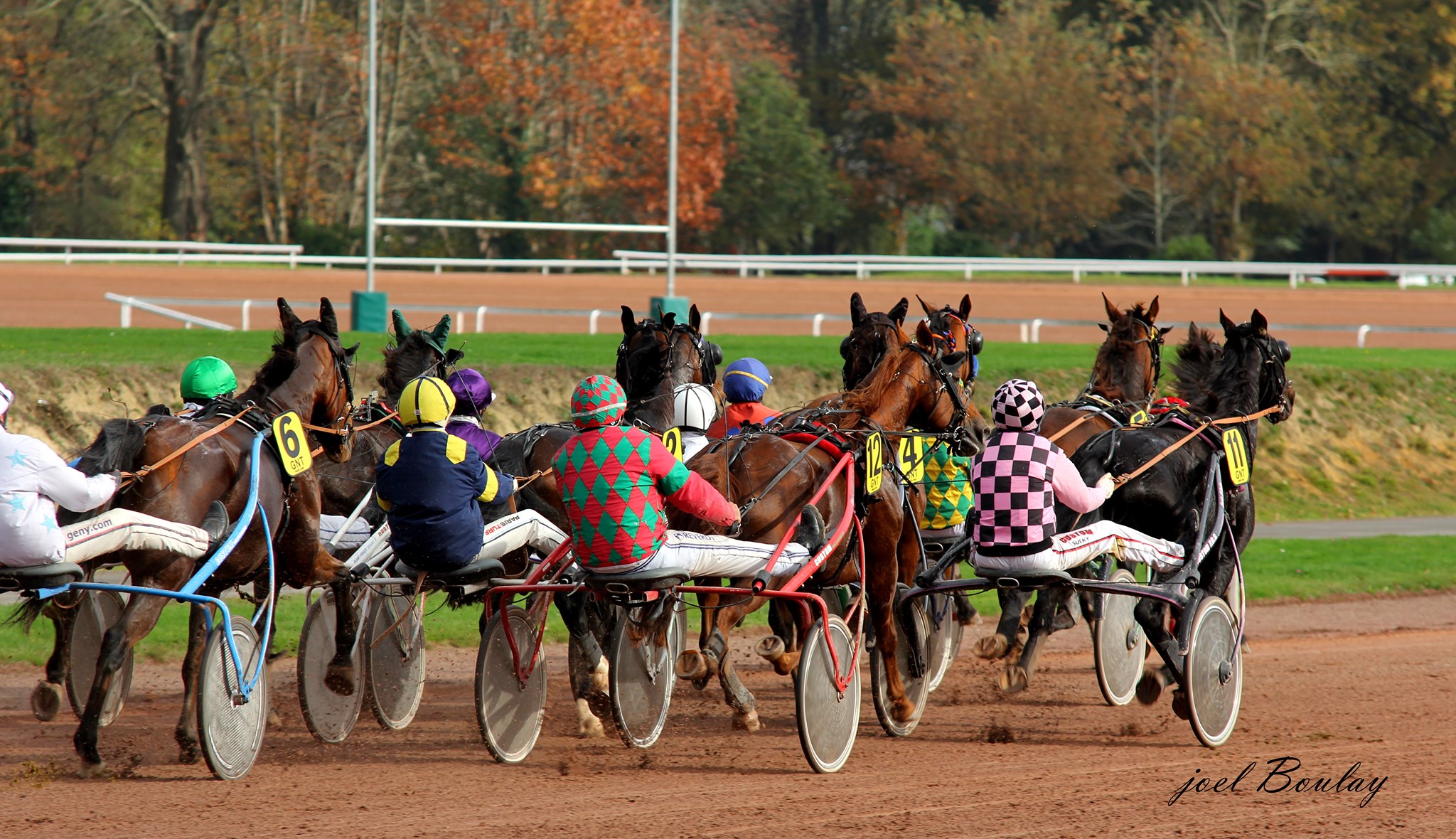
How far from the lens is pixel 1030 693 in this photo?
918 centimetres

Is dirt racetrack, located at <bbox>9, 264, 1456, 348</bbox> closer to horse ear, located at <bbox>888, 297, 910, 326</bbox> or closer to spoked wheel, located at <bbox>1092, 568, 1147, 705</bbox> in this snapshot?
horse ear, located at <bbox>888, 297, 910, 326</bbox>

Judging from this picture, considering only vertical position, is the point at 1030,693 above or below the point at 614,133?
below

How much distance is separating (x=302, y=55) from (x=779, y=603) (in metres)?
28.4

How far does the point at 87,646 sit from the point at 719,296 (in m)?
22.1

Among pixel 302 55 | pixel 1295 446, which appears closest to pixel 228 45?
pixel 302 55

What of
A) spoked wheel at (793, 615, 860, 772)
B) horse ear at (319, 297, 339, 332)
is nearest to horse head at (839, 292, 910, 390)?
spoked wheel at (793, 615, 860, 772)

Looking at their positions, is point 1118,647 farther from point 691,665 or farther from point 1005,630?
point 691,665

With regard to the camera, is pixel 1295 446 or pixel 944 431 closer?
pixel 944 431

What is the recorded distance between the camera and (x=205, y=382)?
761 cm

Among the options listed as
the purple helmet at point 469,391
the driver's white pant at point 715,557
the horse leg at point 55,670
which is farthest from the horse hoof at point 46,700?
the driver's white pant at point 715,557

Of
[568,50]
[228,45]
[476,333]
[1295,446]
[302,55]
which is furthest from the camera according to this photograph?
[228,45]

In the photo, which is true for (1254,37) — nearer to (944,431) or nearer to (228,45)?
(228,45)

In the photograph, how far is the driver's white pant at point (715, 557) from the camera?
22.5 ft
